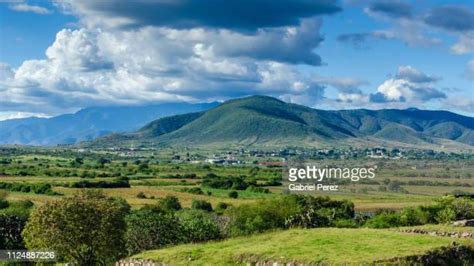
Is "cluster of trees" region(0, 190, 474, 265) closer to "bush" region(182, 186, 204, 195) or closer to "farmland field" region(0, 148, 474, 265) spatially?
"farmland field" region(0, 148, 474, 265)

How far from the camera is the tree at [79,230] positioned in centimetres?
4341

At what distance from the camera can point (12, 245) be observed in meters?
69.4

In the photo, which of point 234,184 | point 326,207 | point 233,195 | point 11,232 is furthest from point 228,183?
point 11,232

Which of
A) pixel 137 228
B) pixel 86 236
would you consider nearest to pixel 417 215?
pixel 137 228

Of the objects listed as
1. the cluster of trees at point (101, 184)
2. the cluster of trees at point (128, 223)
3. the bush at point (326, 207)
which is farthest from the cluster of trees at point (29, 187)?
the bush at point (326, 207)

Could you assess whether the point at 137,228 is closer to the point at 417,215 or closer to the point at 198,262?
the point at 198,262

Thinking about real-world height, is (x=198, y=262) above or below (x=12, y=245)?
above

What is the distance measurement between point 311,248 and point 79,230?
2028 cm

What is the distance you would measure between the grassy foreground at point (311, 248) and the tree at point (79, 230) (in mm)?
9538

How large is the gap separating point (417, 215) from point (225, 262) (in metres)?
58.0

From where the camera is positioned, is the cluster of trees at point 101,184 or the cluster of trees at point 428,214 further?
the cluster of trees at point 101,184

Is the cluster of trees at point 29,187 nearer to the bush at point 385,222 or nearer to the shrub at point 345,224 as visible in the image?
the shrub at point 345,224

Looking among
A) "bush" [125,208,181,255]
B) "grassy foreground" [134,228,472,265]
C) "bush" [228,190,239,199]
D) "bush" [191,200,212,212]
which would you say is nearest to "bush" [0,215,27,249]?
"bush" [125,208,181,255]

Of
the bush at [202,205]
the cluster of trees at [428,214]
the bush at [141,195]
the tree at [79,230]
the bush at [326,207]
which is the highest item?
the tree at [79,230]
